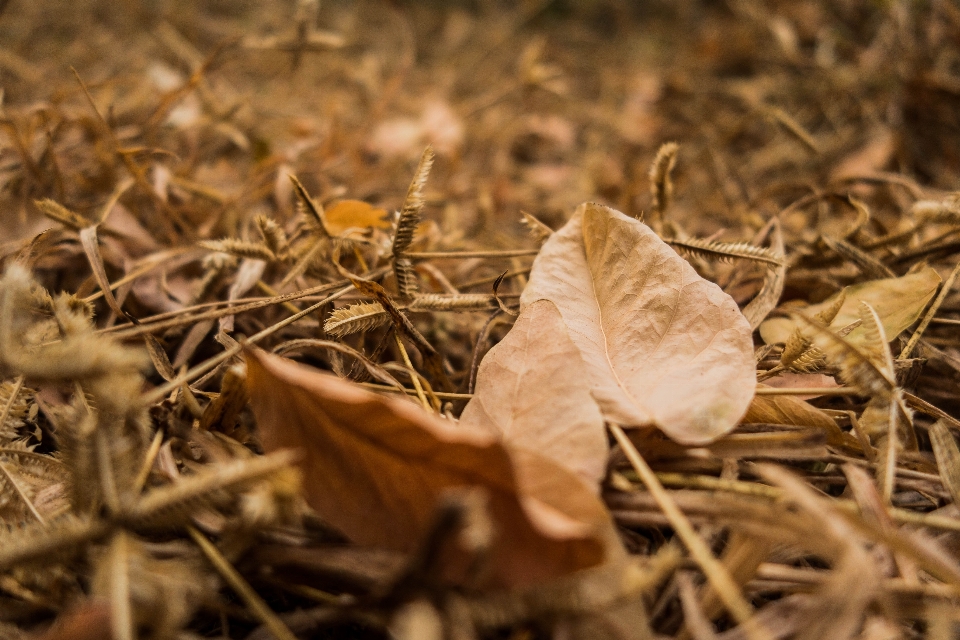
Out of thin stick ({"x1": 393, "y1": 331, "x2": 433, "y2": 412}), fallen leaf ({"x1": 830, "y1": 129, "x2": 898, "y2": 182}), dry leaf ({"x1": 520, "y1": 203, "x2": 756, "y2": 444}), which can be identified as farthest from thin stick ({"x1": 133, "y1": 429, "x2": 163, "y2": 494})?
fallen leaf ({"x1": 830, "y1": 129, "x2": 898, "y2": 182})

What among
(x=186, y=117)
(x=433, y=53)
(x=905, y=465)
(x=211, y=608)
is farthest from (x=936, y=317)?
(x=433, y=53)

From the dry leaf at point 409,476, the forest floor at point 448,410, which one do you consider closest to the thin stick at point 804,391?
the forest floor at point 448,410

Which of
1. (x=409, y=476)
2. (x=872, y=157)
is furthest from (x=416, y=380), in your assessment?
(x=872, y=157)

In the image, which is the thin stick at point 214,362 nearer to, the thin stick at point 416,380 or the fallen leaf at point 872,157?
the thin stick at point 416,380

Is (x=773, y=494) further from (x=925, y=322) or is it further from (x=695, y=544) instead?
(x=925, y=322)

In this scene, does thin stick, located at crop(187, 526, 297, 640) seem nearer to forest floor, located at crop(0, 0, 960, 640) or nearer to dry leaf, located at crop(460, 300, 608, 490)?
forest floor, located at crop(0, 0, 960, 640)
